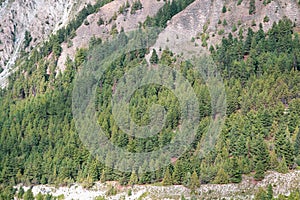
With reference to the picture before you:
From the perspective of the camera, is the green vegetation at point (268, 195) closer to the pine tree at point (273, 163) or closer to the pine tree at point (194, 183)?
the pine tree at point (273, 163)

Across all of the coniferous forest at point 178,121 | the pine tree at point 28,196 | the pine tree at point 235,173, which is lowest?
the pine tree at point 28,196

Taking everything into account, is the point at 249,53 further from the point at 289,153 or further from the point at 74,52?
the point at 74,52

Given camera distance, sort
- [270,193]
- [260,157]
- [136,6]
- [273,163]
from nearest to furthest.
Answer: [270,193]
[273,163]
[260,157]
[136,6]

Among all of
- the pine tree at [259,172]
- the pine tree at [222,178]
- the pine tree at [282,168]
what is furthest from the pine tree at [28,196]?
the pine tree at [282,168]

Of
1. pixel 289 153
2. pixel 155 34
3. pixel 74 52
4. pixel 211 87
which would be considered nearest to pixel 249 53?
pixel 211 87

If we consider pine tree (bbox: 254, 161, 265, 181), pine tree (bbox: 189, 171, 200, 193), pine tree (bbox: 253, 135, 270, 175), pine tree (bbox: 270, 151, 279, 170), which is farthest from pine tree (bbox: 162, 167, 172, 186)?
pine tree (bbox: 270, 151, 279, 170)

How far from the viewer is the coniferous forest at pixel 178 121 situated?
3720 inches

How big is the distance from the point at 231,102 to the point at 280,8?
50.0 m

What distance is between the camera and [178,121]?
11125 centimetres

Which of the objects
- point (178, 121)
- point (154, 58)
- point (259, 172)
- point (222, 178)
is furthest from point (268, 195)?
point (154, 58)

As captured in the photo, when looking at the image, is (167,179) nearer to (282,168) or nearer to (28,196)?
(282,168)

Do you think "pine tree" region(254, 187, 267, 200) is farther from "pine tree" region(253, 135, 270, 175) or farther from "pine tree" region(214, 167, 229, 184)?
"pine tree" region(214, 167, 229, 184)

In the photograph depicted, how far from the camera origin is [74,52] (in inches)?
6344

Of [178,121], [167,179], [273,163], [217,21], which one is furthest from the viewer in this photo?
[217,21]
